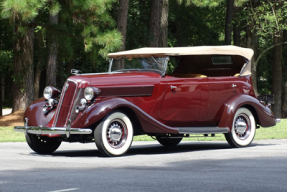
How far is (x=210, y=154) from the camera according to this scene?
34.8ft

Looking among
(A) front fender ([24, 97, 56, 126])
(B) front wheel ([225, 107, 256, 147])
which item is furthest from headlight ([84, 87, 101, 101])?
(B) front wheel ([225, 107, 256, 147])

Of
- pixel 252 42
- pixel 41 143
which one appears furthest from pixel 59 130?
pixel 252 42

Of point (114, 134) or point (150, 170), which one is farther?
point (114, 134)

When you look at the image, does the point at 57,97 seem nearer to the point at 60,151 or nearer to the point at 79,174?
the point at 60,151

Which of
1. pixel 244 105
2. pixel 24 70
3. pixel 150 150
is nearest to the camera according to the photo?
pixel 150 150

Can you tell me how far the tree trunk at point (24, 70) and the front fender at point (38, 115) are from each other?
41.3ft

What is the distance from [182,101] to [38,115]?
264 centimetres

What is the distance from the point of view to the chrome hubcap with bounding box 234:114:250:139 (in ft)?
38.6

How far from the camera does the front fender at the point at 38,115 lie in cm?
1052

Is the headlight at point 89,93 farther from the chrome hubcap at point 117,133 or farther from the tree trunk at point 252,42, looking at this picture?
the tree trunk at point 252,42

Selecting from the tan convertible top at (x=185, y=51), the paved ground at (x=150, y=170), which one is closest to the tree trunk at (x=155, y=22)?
the tan convertible top at (x=185, y=51)

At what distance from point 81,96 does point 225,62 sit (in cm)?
390

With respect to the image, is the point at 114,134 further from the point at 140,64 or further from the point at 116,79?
the point at 140,64

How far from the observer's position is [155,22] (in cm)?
2569
